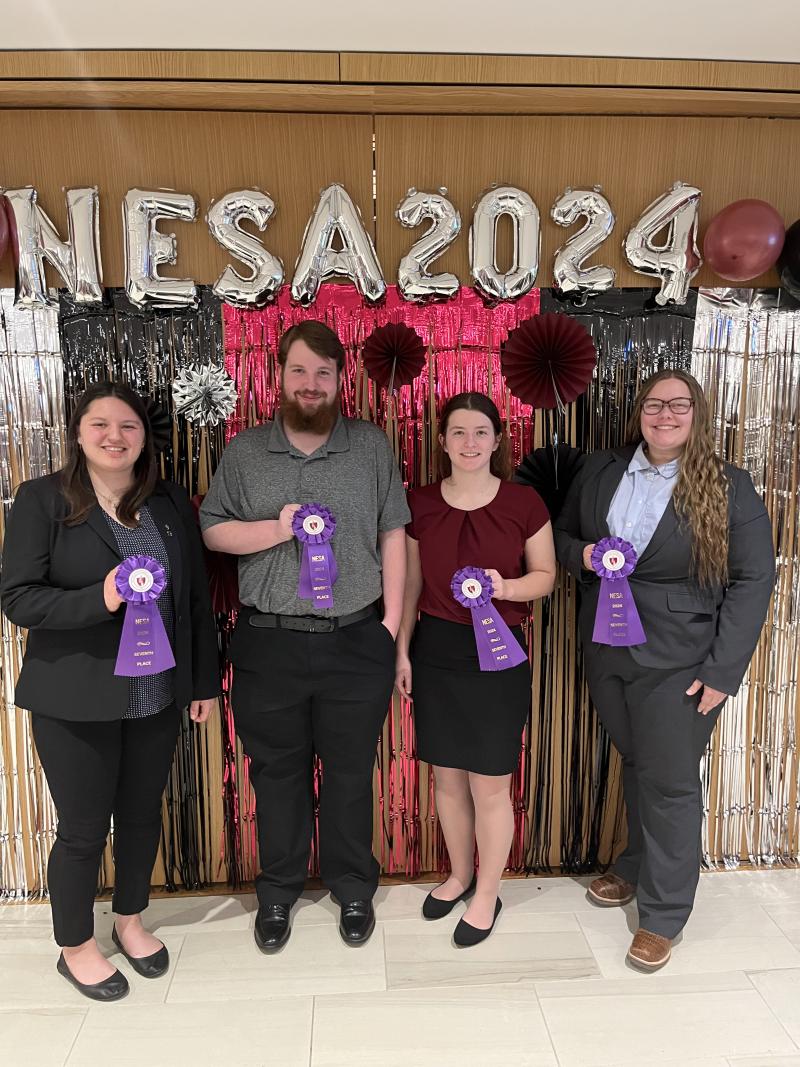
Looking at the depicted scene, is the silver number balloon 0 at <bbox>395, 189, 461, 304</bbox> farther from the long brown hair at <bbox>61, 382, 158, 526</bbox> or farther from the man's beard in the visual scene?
the long brown hair at <bbox>61, 382, 158, 526</bbox>

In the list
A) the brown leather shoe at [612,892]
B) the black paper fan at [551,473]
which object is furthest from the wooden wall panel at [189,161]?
the brown leather shoe at [612,892]

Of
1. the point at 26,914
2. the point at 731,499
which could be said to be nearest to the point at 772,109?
the point at 731,499

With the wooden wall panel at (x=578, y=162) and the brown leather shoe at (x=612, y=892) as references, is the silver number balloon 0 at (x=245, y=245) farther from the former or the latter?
the brown leather shoe at (x=612, y=892)

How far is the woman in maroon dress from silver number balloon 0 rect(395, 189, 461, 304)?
0.45m

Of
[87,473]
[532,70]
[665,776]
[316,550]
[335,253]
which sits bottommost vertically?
[665,776]

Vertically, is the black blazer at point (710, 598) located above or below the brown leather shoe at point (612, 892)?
above

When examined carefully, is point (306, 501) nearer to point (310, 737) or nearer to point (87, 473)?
point (87, 473)

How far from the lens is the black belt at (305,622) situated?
7.48 ft

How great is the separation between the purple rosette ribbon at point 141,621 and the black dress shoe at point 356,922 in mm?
1070

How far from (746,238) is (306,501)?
1640mm

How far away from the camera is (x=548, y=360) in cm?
246

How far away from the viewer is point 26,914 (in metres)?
2.64

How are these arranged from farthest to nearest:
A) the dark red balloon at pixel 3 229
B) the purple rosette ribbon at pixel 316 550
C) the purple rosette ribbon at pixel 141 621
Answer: the dark red balloon at pixel 3 229 < the purple rosette ribbon at pixel 316 550 < the purple rosette ribbon at pixel 141 621

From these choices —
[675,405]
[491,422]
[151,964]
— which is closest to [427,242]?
[491,422]
